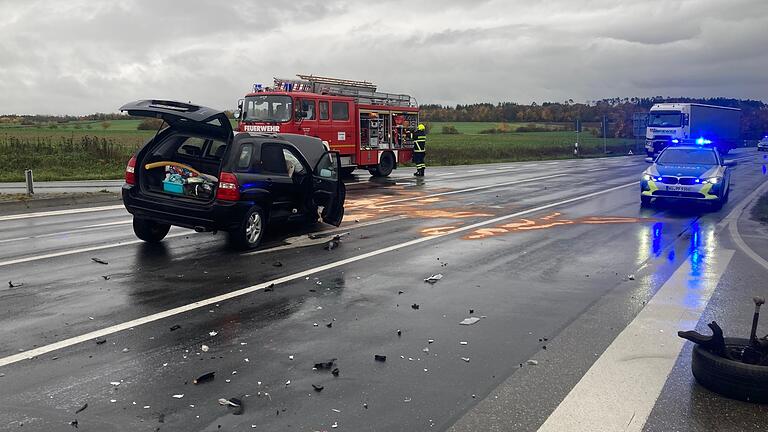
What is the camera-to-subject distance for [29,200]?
53.2 feet

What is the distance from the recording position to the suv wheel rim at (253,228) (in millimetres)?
9812

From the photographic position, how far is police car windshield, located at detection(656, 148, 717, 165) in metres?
16.9

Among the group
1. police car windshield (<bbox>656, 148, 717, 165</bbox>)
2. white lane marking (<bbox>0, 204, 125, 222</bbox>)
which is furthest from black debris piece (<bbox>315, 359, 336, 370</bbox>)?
police car windshield (<bbox>656, 148, 717, 165</bbox>)

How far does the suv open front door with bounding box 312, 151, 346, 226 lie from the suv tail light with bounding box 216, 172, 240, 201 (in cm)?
202

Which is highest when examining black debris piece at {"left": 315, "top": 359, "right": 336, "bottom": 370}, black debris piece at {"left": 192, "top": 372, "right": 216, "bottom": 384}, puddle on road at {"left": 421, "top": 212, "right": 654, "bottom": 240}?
puddle on road at {"left": 421, "top": 212, "right": 654, "bottom": 240}

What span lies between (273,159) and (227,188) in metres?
1.32

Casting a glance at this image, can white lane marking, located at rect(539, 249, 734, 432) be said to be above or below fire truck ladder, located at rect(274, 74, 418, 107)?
below

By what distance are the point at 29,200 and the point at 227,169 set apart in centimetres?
917

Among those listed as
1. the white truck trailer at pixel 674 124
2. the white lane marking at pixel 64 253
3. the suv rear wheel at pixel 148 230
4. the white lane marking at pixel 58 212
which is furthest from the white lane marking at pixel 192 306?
the white truck trailer at pixel 674 124

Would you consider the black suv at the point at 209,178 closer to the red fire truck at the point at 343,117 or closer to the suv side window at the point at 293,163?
the suv side window at the point at 293,163

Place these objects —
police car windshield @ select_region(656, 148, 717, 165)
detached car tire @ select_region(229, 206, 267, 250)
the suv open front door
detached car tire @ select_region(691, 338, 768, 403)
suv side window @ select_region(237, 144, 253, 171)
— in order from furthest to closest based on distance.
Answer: police car windshield @ select_region(656, 148, 717, 165) < the suv open front door < suv side window @ select_region(237, 144, 253, 171) < detached car tire @ select_region(229, 206, 267, 250) < detached car tire @ select_region(691, 338, 768, 403)

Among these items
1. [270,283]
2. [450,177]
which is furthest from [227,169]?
[450,177]

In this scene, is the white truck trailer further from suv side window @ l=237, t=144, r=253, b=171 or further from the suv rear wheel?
the suv rear wheel

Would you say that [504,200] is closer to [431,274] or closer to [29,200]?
[431,274]
